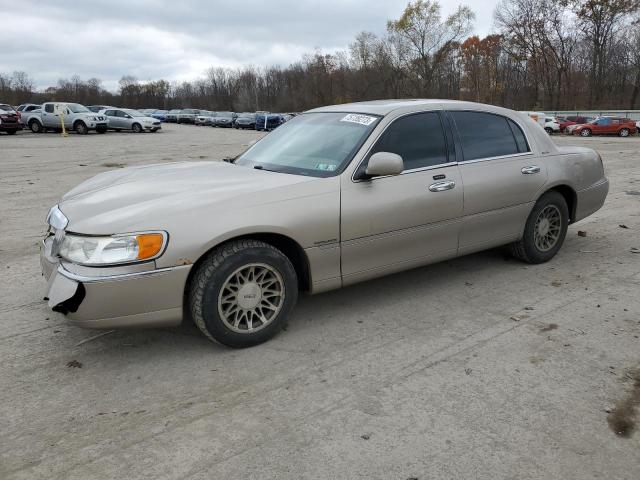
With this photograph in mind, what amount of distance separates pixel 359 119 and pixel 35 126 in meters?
32.8

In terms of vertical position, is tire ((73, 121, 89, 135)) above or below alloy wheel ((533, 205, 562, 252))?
above

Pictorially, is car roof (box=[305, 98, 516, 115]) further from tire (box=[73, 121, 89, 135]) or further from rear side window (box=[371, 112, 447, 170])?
tire (box=[73, 121, 89, 135])

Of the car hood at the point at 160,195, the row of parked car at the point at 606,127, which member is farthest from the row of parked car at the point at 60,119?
the car hood at the point at 160,195

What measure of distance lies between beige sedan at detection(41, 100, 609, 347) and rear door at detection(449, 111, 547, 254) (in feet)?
0.05

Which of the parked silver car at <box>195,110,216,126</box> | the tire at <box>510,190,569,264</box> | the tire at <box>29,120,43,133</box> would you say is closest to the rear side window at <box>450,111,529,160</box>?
the tire at <box>510,190,569,264</box>

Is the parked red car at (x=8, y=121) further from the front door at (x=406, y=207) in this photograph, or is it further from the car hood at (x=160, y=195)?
the front door at (x=406, y=207)

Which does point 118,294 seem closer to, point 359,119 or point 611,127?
point 359,119

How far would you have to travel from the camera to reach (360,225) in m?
3.74

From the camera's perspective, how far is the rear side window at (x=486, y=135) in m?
4.49

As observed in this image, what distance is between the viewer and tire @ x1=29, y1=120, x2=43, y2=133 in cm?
3073

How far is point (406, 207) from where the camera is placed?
3.95 m

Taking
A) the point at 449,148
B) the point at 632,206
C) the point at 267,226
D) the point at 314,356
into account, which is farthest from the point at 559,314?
the point at 632,206

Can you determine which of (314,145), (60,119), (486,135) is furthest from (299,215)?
(60,119)

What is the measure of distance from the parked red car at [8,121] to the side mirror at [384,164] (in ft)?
99.2
